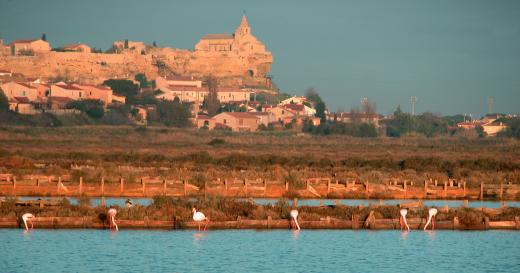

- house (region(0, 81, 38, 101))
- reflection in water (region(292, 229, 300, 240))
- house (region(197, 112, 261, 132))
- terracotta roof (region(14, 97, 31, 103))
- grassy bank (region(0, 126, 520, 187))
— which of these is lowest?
reflection in water (region(292, 229, 300, 240))

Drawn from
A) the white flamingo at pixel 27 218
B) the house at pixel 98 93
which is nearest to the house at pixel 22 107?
the house at pixel 98 93

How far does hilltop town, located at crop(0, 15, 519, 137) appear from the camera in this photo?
11600cm

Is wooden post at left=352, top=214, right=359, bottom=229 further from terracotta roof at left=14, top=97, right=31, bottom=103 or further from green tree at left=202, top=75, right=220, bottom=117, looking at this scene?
green tree at left=202, top=75, right=220, bottom=117

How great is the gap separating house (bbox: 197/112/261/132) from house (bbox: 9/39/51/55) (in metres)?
51.9

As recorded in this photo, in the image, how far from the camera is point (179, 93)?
14112cm

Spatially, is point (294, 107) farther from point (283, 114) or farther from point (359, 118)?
point (359, 118)

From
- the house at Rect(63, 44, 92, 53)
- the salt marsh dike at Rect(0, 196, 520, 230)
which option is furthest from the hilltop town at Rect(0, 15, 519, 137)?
the salt marsh dike at Rect(0, 196, 520, 230)

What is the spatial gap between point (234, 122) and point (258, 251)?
293ft

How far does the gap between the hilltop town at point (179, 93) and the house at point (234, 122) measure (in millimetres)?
103

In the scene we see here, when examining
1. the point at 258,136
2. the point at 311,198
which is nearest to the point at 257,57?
the point at 258,136

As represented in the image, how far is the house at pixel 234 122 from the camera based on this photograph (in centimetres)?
11488

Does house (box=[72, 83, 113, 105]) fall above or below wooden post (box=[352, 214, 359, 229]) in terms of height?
above

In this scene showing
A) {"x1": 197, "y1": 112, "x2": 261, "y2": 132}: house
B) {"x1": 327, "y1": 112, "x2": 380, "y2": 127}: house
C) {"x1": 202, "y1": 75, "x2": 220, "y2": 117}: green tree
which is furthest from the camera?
{"x1": 327, "y1": 112, "x2": 380, "y2": 127}: house

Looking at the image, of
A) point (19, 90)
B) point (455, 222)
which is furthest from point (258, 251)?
point (19, 90)
